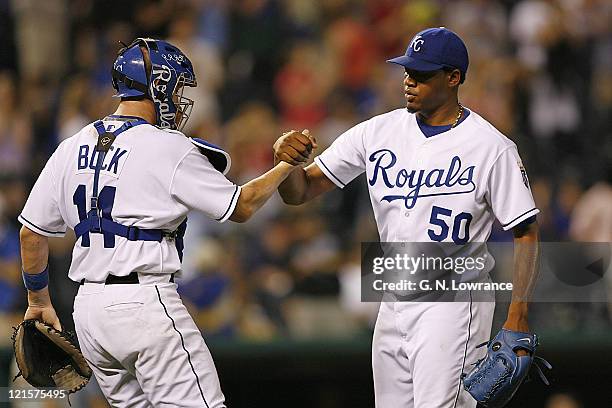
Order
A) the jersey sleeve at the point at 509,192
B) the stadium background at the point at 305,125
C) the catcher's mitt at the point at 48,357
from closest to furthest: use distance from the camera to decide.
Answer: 1. the jersey sleeve at the point at 509,192
2. the catcher's mitt at the point at 48,357
3. the stadium background at the point at 305,125

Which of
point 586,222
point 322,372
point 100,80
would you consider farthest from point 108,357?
point 100,80

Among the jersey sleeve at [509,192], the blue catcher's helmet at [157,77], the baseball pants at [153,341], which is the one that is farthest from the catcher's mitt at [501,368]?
the blue catcher's helmet at [157,77]

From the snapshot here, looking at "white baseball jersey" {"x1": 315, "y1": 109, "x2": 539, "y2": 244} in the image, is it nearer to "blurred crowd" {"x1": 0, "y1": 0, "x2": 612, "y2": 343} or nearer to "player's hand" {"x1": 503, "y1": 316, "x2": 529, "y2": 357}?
"player's hand" {"x1": 503, "y1": 316, "x2": 529, "y2": 357}

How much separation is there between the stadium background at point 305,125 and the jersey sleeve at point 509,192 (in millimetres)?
3266

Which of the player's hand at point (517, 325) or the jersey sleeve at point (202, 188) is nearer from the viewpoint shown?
the jersey sleeve at point (202, 188)

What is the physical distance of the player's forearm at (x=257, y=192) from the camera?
471cm

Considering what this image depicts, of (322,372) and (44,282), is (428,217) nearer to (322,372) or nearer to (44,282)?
(44,282)

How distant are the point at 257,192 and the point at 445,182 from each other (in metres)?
0.82

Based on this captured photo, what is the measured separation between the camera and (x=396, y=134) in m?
5.20

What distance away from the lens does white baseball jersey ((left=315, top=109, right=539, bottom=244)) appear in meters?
4.90

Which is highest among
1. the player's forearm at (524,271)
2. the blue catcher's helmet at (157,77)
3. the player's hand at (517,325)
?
the blue catcher's helmet at (157,77)

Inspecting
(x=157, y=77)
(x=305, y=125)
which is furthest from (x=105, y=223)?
(x=305, y=125)

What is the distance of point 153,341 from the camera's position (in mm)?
4523

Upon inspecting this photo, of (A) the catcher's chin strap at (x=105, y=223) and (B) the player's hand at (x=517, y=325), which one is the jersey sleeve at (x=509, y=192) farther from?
(A) the catcher's chin strap at (x=105, y=223)
